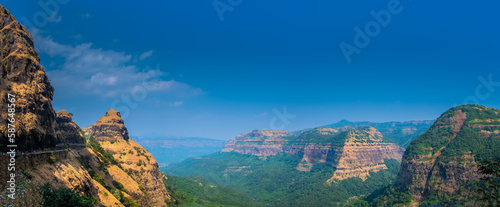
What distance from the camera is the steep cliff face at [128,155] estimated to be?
85500mm

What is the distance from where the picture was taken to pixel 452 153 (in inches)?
5177

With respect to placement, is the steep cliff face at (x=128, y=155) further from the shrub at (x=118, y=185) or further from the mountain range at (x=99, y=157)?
the shrub at (x=118, y=185)

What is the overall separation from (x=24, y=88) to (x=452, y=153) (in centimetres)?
17458

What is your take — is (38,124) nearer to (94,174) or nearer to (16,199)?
(16,199)

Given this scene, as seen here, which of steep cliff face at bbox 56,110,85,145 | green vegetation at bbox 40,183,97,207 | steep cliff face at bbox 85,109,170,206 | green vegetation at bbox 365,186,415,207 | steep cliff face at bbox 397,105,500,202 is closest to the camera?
green vegetation at bbox 40,183,97,207

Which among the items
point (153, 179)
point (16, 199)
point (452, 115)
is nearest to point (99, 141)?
point (153, 179)

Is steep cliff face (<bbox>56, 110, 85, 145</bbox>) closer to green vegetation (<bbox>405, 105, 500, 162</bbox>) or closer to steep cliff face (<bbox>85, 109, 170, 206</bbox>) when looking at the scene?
steep cliff face (<bbox>85, 109, 170, 206</bbox>)

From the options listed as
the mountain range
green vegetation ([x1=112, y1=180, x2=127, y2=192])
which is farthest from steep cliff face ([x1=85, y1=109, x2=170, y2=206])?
green vegetation ([x1=112, y1=180, x2=127, y2=192])

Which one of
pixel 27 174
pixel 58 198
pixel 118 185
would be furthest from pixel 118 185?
pixel 27 174

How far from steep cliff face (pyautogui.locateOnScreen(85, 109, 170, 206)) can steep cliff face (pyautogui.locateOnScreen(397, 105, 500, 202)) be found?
133 metres

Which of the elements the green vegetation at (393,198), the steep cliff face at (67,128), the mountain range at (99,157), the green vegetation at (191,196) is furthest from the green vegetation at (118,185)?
the green vegetation at (393,198)

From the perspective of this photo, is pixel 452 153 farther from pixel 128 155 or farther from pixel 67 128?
pixel 67 128

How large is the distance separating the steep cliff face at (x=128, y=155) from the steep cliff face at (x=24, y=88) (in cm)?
4922

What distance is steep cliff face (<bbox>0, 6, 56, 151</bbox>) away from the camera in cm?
3142
